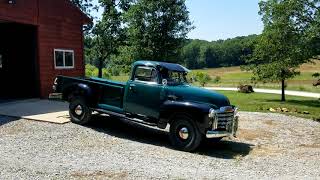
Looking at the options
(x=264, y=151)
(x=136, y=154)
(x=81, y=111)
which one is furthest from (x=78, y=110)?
(x=264, y=151)

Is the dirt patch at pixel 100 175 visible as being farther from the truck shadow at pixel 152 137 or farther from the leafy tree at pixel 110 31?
the leafy tree at pixel 110 31

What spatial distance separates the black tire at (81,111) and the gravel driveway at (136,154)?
261mm

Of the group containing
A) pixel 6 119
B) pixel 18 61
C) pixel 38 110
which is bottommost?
pixel 6 119

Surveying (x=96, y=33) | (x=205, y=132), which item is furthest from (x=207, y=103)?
(x=96, y=33)

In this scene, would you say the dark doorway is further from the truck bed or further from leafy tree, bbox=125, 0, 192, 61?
leafy tree, bbox=125, 0, 192, 61

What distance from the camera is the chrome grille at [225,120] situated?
12.0 metres

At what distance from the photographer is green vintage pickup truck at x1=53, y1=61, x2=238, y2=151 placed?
12.0 m

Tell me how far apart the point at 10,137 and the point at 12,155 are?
6.53ft

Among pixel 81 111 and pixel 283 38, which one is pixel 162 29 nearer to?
pixel 283 38

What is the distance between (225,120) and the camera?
12.2 metres

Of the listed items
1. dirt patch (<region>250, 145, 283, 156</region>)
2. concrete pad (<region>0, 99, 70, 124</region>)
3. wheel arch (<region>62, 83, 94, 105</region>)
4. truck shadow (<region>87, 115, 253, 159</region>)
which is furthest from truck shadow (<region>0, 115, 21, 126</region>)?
dirt patch (<region>250, 145, 283, 156</region>)

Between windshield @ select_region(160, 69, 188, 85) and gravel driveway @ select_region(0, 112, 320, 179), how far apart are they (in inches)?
69.3

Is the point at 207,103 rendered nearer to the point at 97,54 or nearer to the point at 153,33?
the point at 153,33

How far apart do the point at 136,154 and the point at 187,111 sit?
5.96 ft
